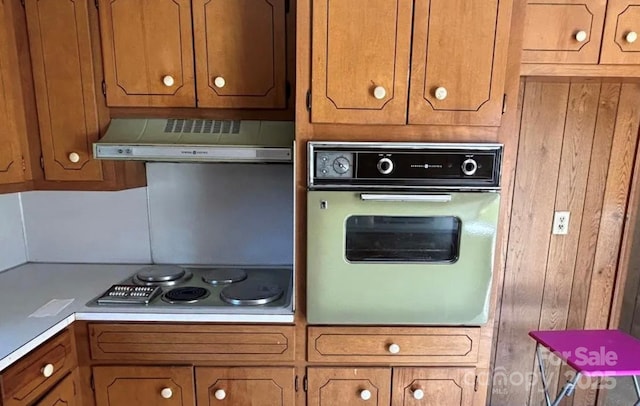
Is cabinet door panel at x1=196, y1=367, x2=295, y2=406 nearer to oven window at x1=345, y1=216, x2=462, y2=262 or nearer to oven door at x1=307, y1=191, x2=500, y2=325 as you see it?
oven door at x1=307, y1=191, x2=500, y2=325

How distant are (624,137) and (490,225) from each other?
0.99 metres

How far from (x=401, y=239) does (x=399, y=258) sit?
0.07m

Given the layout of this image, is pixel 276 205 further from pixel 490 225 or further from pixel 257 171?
pixel 490 225

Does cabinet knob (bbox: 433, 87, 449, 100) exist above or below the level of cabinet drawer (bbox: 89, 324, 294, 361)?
above

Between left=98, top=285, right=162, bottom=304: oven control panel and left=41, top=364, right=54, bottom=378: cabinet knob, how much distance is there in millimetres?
261

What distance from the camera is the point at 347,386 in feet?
5.07

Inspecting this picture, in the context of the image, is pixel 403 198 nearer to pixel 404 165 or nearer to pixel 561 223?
pixel 404 165

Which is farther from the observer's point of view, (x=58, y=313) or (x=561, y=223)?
(x=561, y=223)

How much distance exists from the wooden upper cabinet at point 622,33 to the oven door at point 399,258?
2.45ft

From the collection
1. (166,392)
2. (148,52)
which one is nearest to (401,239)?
(166,392)

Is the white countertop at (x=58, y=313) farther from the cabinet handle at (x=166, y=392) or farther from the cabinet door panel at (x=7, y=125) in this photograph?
the cabinet door panel at (x=7, y=125)

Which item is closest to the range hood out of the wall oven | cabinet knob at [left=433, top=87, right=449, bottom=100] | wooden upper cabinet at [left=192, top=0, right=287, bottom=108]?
wooden upper cabinet at [left=192, top=0, right=287, bottom=108]

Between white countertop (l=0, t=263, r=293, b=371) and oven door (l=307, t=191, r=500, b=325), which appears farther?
oven door (l=307, t=191, r=500, b=325)

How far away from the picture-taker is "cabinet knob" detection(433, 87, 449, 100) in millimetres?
1362
